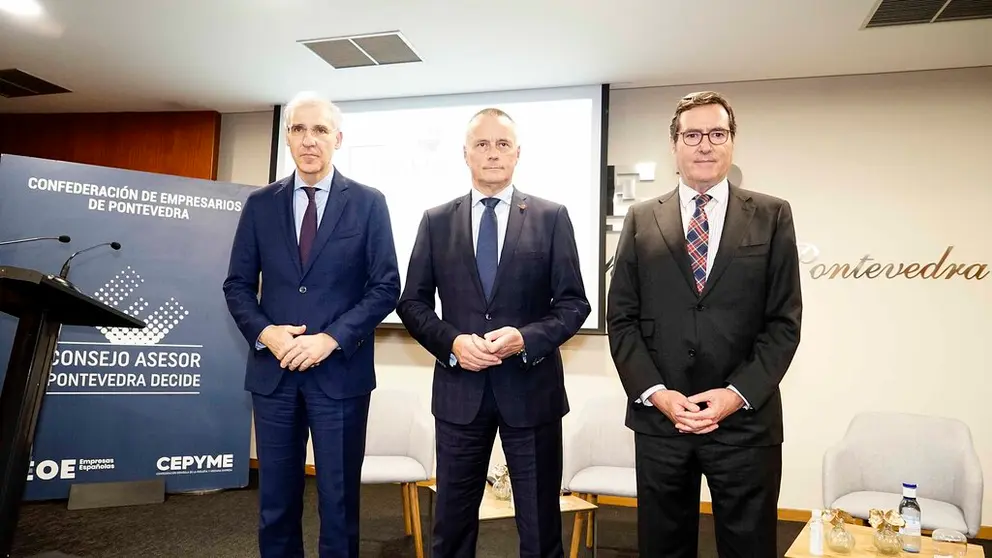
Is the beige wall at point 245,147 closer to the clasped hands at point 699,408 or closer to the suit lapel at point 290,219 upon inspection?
the suit lapel at point 290,219

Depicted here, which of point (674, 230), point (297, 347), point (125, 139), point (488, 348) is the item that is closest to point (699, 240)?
point (674, 230)

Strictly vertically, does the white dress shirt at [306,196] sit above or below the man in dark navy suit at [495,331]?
above

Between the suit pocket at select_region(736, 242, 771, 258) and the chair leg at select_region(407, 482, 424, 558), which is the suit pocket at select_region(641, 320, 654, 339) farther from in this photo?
the chair leg at select_region(407, 482, 424, 558)

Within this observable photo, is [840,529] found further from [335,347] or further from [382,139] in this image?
[382,139]

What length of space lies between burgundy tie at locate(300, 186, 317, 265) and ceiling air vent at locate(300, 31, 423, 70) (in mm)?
2131

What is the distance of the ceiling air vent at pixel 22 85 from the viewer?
196 inches

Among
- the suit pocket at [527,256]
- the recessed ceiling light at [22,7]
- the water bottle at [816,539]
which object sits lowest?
the water bottle at [816,539]

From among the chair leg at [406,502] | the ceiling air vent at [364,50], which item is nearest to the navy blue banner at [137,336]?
the ceiling air vent at [364,50]

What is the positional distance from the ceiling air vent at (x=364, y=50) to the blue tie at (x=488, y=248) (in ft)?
7.41

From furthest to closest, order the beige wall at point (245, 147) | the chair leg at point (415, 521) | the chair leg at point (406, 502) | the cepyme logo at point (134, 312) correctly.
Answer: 1. the beige wall at point (245, 147)
2. the cepyme logo at point (134, 312)
3. the chair leg at point (406, 502)
4. the chair leg at point (415, 521)

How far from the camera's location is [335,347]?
2.06 meters

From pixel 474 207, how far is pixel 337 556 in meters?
1.17

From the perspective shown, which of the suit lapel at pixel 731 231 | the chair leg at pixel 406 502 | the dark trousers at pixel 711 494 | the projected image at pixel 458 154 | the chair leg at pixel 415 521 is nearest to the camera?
the dark trousers at pixel 711 494

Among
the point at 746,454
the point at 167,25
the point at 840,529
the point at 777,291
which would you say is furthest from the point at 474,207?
the point at 167,25
